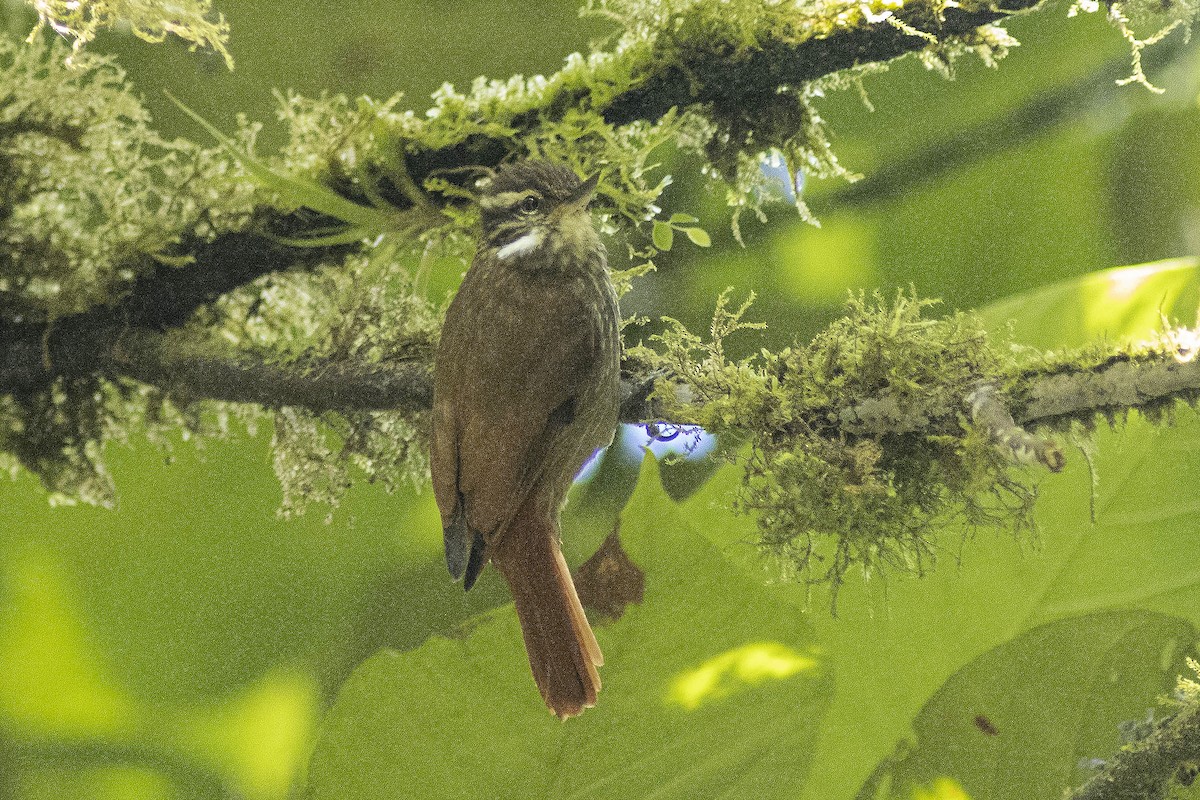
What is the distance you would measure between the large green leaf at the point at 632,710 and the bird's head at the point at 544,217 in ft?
1.27

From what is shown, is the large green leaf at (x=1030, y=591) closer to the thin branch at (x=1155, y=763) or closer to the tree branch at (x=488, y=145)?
the thin branch at (x=1155, y=763)

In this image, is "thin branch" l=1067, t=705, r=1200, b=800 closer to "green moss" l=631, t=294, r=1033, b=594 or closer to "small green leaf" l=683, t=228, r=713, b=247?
"green moss" l=631, t=294, r=1033, b=594

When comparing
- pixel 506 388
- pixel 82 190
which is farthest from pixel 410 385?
pixel 82 190

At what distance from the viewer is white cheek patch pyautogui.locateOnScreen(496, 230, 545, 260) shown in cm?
70

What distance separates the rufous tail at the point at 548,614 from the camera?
0.68 meters

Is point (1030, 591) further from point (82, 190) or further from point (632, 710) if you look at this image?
point (82, 190)

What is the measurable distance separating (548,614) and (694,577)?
1.14 ft

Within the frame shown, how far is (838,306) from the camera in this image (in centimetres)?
104

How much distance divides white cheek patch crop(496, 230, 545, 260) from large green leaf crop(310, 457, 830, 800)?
392 millimetres

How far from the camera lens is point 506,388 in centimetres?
67

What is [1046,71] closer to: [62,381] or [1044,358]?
[1044,358]

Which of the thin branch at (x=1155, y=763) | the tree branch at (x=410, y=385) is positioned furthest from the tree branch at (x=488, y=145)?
the thin branch at (x=1155, y=763)

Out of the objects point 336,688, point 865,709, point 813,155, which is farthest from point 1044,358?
point 336,688

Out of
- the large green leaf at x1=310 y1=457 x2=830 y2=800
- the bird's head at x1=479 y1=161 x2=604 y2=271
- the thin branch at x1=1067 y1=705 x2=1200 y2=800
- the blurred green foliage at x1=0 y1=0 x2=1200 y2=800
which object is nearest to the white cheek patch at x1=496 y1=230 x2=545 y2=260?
the bird's head at x1=479 y1=161 x2=604 y2=271
